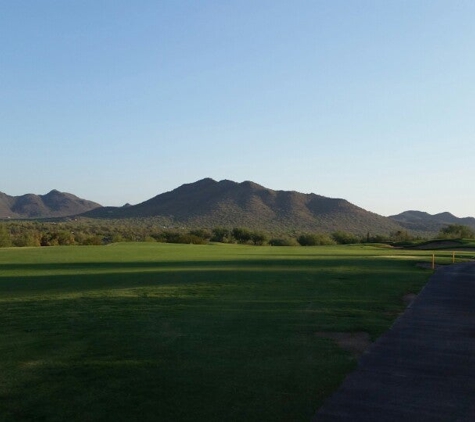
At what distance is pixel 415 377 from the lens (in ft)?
28.4

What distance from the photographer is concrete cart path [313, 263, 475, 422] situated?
23.2 ft

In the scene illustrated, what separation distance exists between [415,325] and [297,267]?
15515 millimetres

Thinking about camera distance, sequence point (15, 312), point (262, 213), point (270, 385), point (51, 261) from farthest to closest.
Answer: point (262, 213) → point (51, 261) → point (15, 312) → point (270, 385)

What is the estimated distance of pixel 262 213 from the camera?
139250mm

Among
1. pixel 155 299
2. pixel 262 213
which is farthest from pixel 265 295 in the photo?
pixel 262 213

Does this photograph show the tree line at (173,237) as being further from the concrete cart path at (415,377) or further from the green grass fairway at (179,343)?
the concrete cart path at (415,377)

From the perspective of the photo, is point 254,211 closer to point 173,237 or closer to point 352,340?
point 173,237

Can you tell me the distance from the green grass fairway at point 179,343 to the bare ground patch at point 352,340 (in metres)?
0.20

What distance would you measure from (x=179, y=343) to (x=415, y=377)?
3.93m

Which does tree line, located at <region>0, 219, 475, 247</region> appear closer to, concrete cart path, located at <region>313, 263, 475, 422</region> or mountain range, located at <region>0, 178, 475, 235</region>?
mountain range, located at <region>0, 178, 475, 235</region>

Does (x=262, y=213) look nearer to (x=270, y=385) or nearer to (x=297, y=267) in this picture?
(x=297, y=267)

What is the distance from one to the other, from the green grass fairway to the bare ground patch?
0.67 feet

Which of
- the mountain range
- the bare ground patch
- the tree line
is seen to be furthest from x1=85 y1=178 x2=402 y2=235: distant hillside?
the bare ground patch

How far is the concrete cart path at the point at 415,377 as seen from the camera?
7.07m
